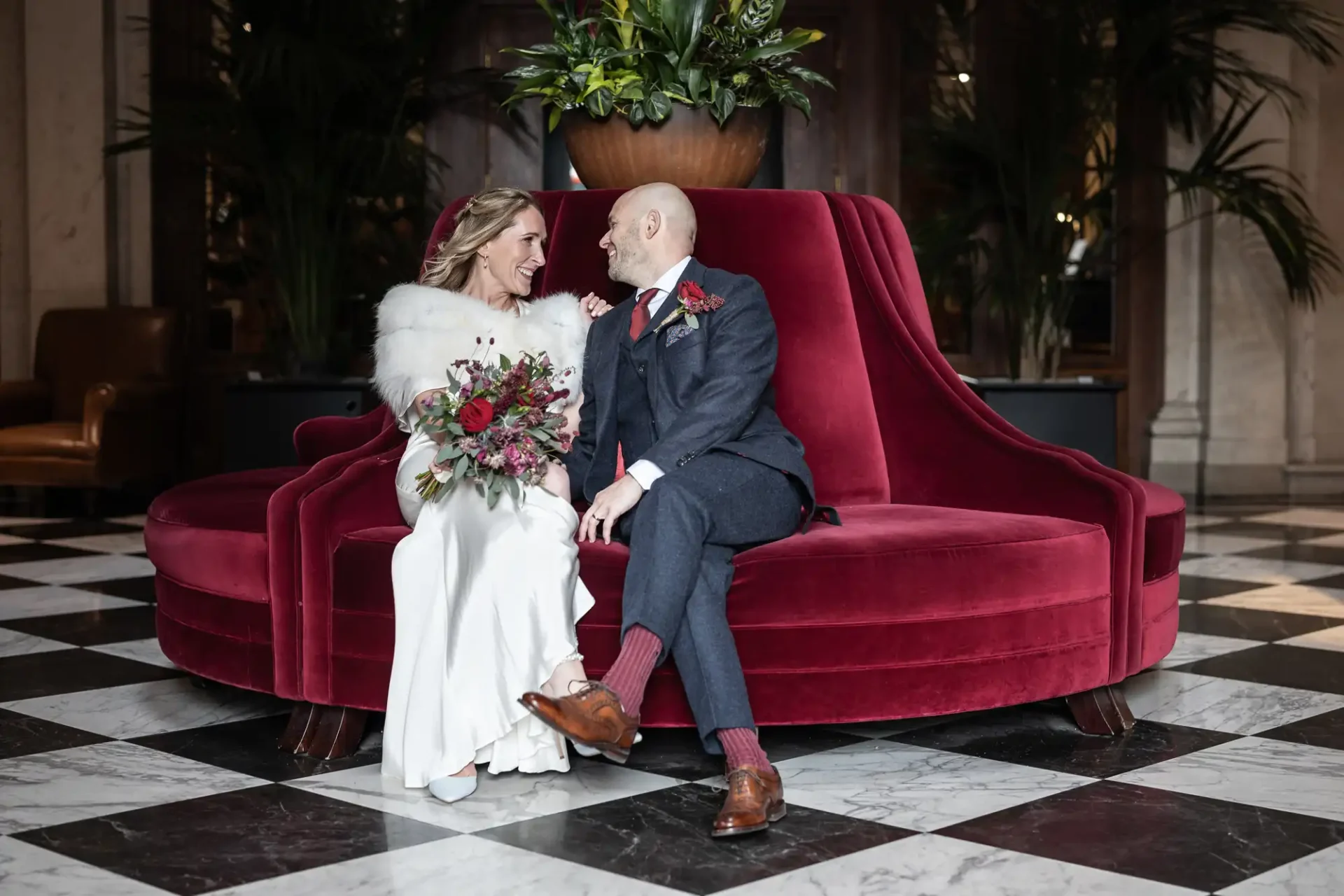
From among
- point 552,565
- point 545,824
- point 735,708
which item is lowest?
point 545,824

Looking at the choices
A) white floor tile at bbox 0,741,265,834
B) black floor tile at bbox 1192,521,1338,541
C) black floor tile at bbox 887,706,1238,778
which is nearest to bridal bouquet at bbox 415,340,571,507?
white floor tile at bbox 0,741,265,834

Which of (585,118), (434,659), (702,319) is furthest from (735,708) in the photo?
(585,118)

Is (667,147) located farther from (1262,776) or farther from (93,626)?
(93,626)

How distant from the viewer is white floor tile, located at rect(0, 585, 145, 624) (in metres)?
4.64

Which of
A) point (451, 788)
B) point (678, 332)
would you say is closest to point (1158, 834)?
point (451, 788)

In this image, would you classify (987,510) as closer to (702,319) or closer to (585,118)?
(702,319)

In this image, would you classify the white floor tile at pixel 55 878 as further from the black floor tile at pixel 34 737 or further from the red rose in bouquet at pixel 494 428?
the red rose in bouquet at pixel 494 428

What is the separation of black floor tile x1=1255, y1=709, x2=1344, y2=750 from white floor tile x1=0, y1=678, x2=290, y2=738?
7.15 ft

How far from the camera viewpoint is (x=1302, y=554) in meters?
5.92

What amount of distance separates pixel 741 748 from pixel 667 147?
1619mm

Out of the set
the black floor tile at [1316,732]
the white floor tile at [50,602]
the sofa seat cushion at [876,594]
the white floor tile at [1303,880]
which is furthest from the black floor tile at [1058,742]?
the white floor tile at [50,602]

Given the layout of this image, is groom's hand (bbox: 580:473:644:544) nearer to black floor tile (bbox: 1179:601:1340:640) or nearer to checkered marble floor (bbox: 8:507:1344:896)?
checkered marble floor (bbox: 8:507:1344:896)

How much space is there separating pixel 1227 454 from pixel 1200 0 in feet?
7.55

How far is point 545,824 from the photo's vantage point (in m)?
2.59
